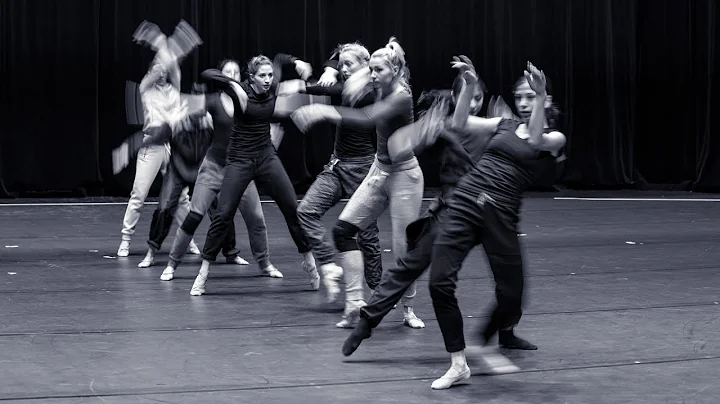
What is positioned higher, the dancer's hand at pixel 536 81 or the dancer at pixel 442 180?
the dancer's hand at pixel 536 81

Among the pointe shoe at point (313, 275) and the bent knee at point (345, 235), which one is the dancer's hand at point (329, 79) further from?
the pointe shoe at point (313, 275)

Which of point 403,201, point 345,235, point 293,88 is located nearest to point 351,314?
point 345,235

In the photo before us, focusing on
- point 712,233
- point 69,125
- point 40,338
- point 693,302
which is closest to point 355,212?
point 40,338

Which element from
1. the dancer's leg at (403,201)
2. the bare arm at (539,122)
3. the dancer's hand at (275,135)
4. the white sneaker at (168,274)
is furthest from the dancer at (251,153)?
the bare arm at (539,122)

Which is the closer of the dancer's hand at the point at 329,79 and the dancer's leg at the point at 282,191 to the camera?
the dancer's hand at the point at 329,79

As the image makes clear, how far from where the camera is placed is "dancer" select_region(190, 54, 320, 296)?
25.0ft

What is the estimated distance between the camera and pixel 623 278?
858cm

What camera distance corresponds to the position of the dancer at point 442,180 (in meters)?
5.74

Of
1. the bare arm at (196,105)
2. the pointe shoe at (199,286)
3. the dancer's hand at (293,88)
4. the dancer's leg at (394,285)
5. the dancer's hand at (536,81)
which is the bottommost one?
the pointe shoe at (199,286)

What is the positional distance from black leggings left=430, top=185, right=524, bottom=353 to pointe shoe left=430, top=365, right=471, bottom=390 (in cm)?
10

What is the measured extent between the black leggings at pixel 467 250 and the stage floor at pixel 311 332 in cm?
36

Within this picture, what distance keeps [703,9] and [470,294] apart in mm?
9546

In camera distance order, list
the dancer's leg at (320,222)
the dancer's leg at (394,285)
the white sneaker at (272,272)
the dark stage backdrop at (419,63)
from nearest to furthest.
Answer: the dancer's leg at (394,285) < the dancer's leg at (320,222) < the white sneaker at (272,272) < the dark stage backdrop at (419,63)

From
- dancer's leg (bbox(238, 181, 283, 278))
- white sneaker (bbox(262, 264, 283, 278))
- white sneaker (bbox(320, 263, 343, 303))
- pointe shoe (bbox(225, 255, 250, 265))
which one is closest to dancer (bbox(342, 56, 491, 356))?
white sneaker (bbox(320, 263, 343, 303))
